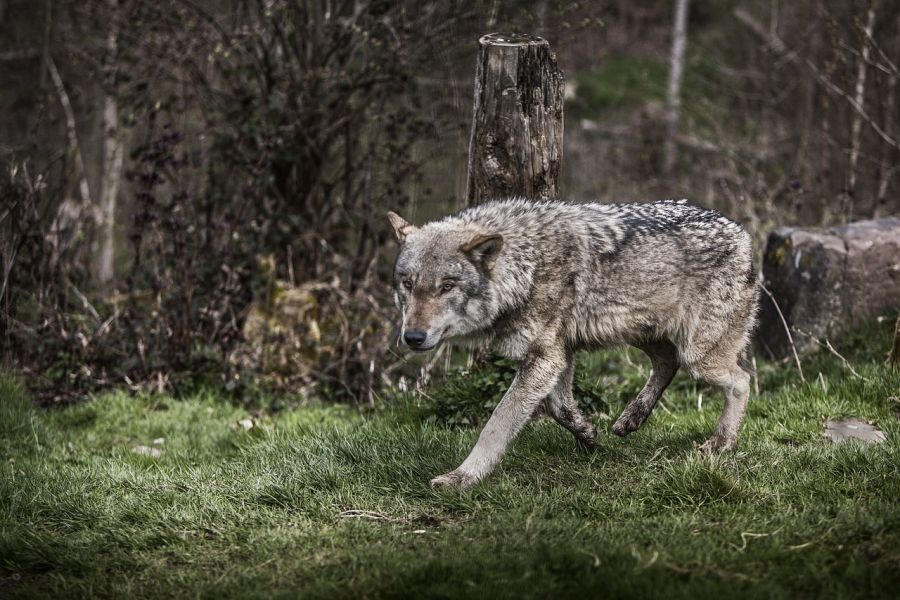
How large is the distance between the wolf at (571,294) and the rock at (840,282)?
7.23 feet

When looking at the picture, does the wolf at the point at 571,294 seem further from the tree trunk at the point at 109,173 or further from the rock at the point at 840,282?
the tree trunk at the point at 109,173

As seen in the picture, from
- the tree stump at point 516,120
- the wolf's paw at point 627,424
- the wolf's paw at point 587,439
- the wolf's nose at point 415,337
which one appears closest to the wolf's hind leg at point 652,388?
the wolf's paw at point 627,424

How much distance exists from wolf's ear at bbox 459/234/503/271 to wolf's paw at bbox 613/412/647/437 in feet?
4.86

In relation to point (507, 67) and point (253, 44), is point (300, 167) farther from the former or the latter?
point (507, 67)

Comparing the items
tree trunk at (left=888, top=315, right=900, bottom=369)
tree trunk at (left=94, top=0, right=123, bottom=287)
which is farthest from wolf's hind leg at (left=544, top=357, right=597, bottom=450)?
tree trunk at (left=94, top=0, right=123, bottom=287)

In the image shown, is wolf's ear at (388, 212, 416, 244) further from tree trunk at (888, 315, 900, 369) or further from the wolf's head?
tree trunk at (888, 315, 900, 369)

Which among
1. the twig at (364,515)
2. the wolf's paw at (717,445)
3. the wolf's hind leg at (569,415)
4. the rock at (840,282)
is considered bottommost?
the twig at (364,515)

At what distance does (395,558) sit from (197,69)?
6755 mm

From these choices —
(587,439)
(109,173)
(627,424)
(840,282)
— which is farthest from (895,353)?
(109,173)

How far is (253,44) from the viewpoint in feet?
30.9

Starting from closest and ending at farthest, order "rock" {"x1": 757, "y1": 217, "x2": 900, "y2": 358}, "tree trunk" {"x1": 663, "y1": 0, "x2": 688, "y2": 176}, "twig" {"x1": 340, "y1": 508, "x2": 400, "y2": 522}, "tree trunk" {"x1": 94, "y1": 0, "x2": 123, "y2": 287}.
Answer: "twig" {"x1": 340, "y1": 508, "x2": 400, "y2": 522}, "rock" {"x1": 757, "y1": 217, "x2": 900, "y2": 358}, "tree trunk" {"x1": 94, "y1": 0, "x2": 123, "y2": 287}, "tree trunk" {"x1": 663, "y1": 0, "x2": 688, "y2": 176}

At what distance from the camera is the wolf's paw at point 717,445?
5.62 metres

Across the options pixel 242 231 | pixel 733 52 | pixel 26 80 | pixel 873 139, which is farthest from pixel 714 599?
pixel 733 52

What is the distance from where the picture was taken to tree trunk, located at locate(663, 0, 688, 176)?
17.5 meters
